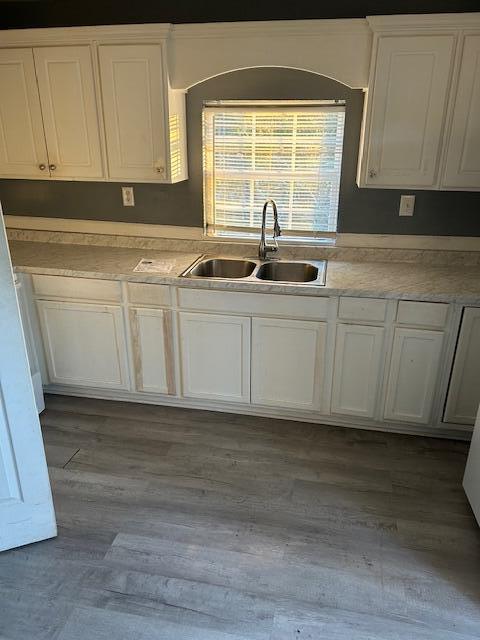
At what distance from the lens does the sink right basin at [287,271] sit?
9.43 feet

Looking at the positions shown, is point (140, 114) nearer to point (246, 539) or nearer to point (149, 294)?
point (149, 294)

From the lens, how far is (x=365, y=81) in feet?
7.96

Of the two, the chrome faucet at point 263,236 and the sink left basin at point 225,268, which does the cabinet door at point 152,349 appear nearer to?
the sink left basin at point 225,268

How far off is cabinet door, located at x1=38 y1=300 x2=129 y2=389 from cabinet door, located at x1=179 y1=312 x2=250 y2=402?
0.39 m

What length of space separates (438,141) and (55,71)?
208cm

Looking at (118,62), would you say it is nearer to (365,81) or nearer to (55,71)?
(55,71)

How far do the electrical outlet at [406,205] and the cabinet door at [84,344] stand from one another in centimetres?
172

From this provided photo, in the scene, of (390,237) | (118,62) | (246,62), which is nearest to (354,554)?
(390,237)

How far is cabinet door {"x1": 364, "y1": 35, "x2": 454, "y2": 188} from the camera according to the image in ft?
7.60

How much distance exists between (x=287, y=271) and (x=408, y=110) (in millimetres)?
1063

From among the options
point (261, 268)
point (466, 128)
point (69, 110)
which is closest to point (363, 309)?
point (261, 268)

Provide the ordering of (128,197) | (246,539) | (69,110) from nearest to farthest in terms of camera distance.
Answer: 1. (246,539)
2. (69,110)
3. (128,197)

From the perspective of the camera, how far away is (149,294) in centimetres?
270

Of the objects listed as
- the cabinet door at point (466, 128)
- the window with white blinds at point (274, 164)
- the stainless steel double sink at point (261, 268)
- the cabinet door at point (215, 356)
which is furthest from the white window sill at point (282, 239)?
the cabinet door at point (466, 128)
